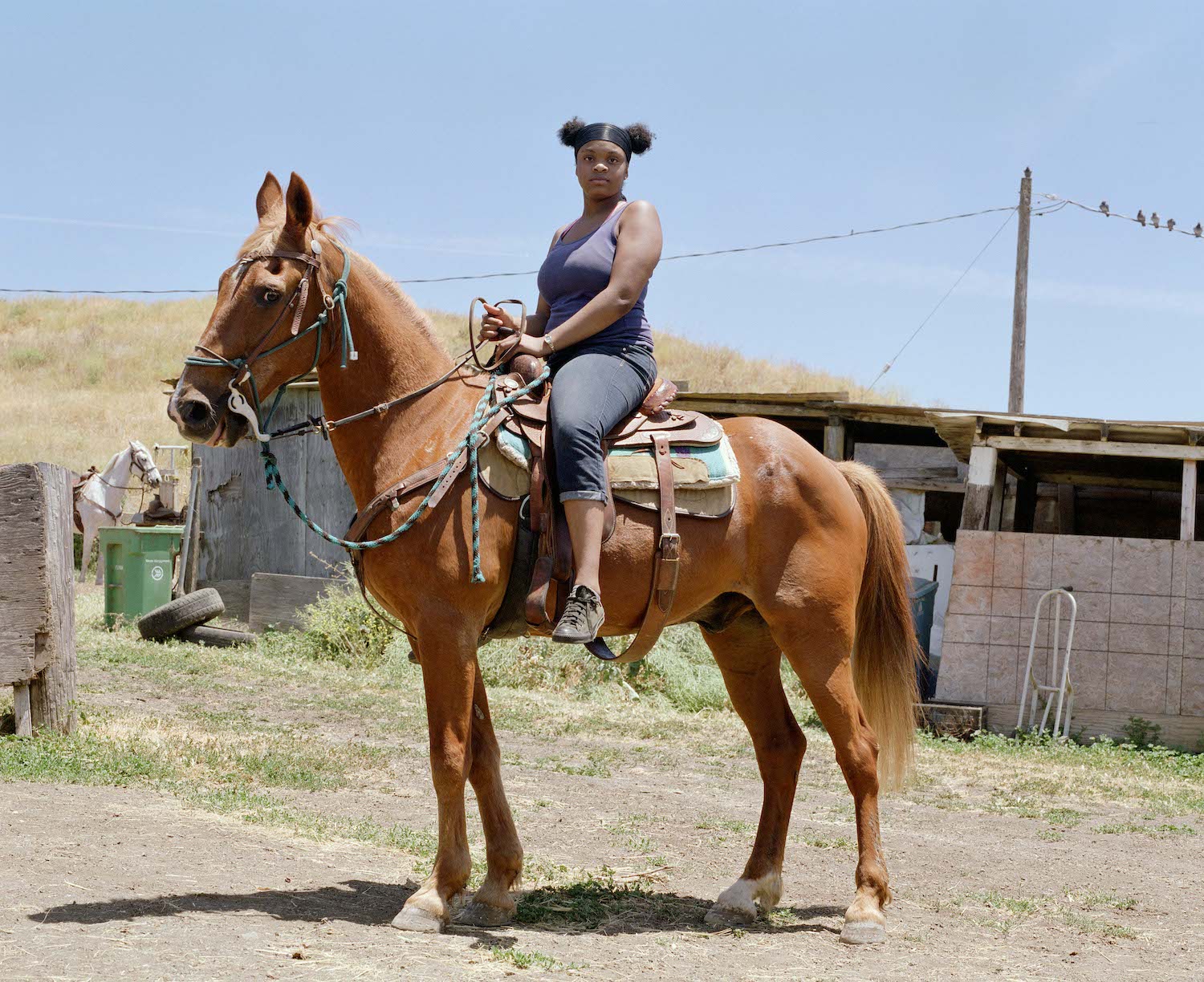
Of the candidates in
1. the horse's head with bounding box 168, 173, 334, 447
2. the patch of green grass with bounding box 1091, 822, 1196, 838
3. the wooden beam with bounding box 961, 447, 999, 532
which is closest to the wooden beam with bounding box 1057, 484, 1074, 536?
the wooden beam with bounding box 961, 447, 999, 532

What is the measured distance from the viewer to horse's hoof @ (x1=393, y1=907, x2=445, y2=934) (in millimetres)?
4234

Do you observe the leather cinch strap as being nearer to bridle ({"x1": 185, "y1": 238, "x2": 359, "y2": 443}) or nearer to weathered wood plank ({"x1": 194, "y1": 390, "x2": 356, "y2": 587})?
bridle ({"x1": 185, "y1": 238, "x2": 359, "y2": 443})

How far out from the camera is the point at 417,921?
425 cm

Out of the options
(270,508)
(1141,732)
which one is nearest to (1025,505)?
(1141,732)

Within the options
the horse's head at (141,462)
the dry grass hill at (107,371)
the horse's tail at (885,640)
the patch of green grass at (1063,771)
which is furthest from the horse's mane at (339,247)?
the dry grass hill at (107,371)

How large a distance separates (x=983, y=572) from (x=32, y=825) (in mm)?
8780

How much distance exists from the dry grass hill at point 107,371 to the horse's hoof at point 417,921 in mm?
36555

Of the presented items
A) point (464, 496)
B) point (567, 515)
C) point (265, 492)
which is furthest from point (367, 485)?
point (265, 492)

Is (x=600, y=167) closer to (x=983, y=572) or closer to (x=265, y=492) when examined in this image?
(x=983, y=572)

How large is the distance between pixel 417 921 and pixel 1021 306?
1848cm

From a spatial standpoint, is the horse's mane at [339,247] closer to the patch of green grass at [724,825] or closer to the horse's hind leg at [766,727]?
the horse's hind leg at [766,727]

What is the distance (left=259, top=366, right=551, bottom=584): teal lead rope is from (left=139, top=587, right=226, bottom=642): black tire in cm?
942

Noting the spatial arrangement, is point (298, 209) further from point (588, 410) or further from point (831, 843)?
point (831, 843)

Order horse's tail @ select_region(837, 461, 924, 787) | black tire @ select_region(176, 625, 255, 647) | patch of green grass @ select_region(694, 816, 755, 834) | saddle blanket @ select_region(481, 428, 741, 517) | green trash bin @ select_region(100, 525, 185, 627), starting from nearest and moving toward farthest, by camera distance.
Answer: saddle blanket @ select_region(481, 428, 741, 517), horse's tail @ select_region(837, 461, 924, 787), patch of green grass @ select_region(694, 816, 755, 834), black tire @ select_region(176, 625, 255, 647), green trash bin @ select_region(100, 525, 185, 627)
